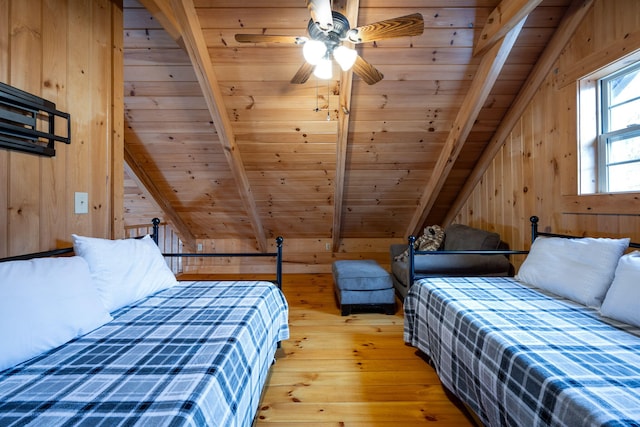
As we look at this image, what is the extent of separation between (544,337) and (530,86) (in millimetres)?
2314

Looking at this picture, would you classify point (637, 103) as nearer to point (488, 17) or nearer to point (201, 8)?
point (488, 17)

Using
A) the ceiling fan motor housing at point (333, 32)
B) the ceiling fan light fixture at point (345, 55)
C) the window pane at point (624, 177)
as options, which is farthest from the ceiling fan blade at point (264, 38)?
the window pane at point (624, 177)

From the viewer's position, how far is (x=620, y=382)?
2.70ft

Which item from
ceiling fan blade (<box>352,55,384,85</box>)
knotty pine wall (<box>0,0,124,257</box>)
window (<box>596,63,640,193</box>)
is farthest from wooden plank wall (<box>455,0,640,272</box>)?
knotty pine wall (<box>0,0,124,257</box>)

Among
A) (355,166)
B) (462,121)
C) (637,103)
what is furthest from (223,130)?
(637,103)

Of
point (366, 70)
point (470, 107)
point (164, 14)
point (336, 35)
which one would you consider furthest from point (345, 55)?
point (470, 107)

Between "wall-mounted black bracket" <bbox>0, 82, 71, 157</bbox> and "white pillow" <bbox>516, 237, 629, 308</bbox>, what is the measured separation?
2.82 meters

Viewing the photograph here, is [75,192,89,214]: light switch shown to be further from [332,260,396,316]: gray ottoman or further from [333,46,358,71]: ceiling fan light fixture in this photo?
[332,260,396,316]: gray ottoman

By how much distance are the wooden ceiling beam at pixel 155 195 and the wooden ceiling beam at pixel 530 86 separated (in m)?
3.96

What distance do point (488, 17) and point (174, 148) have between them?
3104 millimetres

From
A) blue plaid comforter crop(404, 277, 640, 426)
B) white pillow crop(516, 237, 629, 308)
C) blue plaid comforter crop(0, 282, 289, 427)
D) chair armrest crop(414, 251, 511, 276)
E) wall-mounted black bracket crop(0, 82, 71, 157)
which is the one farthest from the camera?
chair armrest crop(414, 251, 511, 276)

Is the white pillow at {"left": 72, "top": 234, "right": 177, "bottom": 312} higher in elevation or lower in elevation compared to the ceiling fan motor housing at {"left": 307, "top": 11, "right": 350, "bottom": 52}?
lower

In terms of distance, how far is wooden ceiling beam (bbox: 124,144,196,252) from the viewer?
124 inches

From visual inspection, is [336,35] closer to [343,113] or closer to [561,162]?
[343,113]
